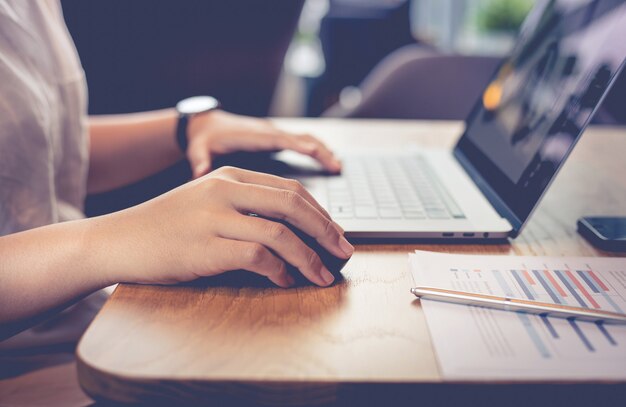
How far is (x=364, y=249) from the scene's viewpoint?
58 centimetres

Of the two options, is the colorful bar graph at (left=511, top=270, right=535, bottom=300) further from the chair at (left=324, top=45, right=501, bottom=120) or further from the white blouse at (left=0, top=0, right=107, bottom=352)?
the chair at (left=324, top=45, right=501, bottom=120)

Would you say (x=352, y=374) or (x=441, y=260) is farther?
(x=441, y=260)

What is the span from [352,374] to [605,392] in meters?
0.18

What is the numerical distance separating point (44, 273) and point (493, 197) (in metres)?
0.51

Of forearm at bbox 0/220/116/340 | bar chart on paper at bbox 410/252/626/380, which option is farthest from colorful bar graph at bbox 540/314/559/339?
forearm at bbox 0/220/116/340

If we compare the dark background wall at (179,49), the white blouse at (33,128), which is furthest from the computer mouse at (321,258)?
the dark background wall at (179,49)

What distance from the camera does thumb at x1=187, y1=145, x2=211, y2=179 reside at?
2.63 feet

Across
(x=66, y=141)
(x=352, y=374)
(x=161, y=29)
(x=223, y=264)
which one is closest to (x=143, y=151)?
(x=66, y=141)

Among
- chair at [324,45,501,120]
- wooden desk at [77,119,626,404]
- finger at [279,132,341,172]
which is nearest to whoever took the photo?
wooden desk at [77,119,626,404]

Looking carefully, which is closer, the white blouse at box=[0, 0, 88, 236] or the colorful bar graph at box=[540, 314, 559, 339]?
the colorful bar graph at box=[540, 314, 559, 339]

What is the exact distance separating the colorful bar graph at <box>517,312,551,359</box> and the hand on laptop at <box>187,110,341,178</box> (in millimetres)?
409

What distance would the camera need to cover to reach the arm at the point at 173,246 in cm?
47

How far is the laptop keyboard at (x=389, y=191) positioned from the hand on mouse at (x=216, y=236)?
0.51ft

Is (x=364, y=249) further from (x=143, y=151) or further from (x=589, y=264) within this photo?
(x=143, y=151)
